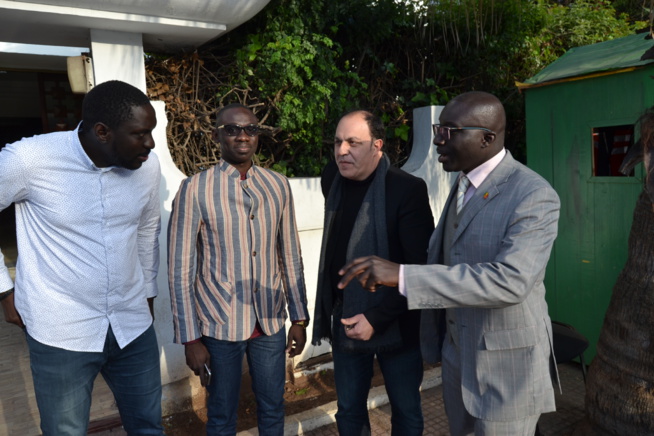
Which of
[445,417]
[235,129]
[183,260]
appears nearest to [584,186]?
[445,417]

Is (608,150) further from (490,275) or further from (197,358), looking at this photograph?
(197,358)

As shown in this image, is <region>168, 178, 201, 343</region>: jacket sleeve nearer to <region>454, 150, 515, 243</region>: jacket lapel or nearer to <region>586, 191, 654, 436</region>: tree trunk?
<region>454, 150, 515, 243</region>: jacket lapel

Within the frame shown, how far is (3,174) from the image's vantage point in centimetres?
195

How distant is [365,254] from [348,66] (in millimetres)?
3092

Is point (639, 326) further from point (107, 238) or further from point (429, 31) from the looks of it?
point (429, 31)

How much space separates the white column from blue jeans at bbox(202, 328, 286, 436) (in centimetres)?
217

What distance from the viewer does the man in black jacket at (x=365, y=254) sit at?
239 cm

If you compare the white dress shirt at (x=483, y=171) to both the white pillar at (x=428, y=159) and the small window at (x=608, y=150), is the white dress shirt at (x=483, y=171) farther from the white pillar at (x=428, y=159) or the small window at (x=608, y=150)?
the white pillar at (x=428, y=159)

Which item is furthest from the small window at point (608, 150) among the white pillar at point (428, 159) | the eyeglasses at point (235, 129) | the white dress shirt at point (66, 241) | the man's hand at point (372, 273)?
the white dress shirt at point (66, 241)

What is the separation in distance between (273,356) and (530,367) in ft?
A: 4.72

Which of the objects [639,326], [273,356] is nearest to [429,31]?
[639,326]

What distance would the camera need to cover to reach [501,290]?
1716mm

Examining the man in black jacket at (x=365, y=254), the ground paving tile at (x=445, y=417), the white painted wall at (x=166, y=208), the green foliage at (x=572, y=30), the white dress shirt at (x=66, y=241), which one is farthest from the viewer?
the green foliage at (x=572, y=30)

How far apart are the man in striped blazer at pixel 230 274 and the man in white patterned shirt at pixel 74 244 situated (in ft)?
1.17
